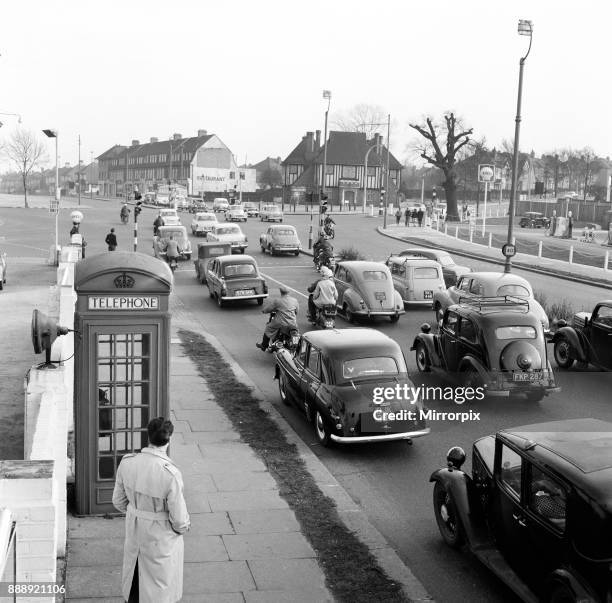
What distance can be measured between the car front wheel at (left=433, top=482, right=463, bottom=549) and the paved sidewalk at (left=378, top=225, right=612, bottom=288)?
25802 mm

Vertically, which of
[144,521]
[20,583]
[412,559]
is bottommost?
[412,559]

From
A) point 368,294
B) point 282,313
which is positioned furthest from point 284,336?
point 368,294

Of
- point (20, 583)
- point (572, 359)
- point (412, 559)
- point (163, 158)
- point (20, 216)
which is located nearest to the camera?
point (20, 583)

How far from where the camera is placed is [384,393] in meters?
12.0

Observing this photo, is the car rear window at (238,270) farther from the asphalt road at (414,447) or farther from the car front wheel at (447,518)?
the car front wheel at (447,518)

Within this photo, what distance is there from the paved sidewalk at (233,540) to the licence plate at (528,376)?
4033 mm

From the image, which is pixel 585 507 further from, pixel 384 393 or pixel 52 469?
pixel 384 393

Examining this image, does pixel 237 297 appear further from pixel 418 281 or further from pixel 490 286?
pixel 490 286

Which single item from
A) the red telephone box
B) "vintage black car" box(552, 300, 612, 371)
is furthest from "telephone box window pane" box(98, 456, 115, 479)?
"vintage black car" box(552, 300, 612, 371)

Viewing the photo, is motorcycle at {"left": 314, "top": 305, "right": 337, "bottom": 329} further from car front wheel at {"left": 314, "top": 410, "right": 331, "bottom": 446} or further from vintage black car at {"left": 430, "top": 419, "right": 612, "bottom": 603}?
vintage black car at {"left": 430, "top": 419, "right": 612, "bottom": 603}

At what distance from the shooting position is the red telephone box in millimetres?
8984

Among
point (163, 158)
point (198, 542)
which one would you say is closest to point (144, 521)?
point (198, 542)

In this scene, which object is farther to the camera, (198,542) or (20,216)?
(20,216)

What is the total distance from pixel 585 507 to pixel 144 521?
3.37 m
